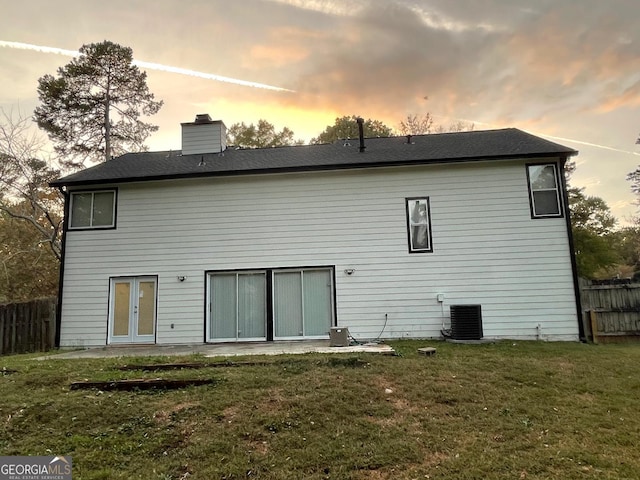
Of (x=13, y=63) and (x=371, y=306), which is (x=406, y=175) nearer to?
(x=371, y=306)

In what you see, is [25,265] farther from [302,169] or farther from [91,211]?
[302,169]

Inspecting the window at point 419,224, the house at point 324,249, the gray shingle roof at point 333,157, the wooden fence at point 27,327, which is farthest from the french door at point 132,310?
the window at point 419,224

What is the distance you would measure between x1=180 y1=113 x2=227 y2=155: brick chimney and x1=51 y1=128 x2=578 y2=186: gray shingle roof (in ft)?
1.24

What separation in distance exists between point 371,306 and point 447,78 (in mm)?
8866

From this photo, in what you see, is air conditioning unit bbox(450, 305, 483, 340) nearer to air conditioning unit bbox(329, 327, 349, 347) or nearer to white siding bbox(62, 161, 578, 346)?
white siding bbox(62, 161, 578, 346)

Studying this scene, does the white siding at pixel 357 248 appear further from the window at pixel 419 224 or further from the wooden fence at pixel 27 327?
the wooden fence at pixel 27 327

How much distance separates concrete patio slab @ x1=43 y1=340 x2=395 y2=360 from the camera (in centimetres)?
845

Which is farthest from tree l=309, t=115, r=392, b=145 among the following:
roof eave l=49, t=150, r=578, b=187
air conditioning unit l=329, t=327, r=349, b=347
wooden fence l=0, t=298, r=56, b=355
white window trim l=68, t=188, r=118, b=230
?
wooden fence l=0, t=298, r=56, b=355

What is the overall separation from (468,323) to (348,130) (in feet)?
62.5

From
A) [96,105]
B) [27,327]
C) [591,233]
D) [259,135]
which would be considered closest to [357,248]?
[27,327]

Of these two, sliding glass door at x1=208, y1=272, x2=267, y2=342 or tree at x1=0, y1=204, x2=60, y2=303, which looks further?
tree at x1=0, y1=204, x2=60, y2=303

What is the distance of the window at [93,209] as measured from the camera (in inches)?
457

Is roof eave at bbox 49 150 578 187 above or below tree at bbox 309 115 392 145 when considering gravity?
below

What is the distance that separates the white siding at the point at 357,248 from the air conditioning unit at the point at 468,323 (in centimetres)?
71
